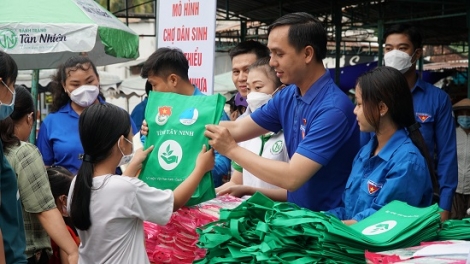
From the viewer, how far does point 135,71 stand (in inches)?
1412

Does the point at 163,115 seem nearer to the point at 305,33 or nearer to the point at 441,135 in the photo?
the point at 305,33

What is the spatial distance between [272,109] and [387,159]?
83 cm

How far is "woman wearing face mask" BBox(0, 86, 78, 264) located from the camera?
361cm

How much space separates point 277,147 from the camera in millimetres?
3973

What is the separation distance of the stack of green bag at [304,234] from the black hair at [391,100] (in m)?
0.48

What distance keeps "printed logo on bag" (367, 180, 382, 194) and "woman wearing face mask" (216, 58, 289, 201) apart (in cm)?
79

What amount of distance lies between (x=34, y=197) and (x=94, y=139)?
0.60 meters

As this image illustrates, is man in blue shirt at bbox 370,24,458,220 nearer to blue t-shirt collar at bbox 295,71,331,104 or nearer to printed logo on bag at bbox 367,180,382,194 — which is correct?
blue t-shirt collar at bbox 295,71,331,104

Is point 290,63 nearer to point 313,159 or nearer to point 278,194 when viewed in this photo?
point 313,159

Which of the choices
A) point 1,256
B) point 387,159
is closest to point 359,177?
point 387,159

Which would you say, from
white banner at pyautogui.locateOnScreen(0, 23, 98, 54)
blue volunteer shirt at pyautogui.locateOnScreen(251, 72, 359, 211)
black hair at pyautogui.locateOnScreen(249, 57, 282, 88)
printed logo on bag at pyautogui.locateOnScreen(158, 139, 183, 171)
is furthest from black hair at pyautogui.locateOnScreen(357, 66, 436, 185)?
white banner at pyautogui.locateOnScreen(0, 23, 98, 54)

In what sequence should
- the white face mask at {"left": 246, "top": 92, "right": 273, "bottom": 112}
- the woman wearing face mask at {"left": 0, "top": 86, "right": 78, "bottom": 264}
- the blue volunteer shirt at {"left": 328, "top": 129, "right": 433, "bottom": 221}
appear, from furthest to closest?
the white face mask at {"left": 246, "top": 92, "right": 273, "bottom": 112}, the woman wearing face mask at {"left": 0, "top": 86, "right": 78, "bottom": 264}, the blue volunteer shirt at {"left": 328, "top": 129, "right": 433, "bottom": 221}

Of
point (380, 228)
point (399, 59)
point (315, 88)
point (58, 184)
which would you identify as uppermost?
point (399, 59)

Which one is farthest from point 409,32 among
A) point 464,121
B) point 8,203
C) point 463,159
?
point 463,159
